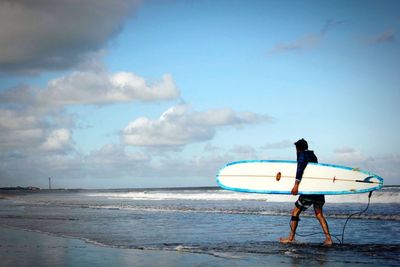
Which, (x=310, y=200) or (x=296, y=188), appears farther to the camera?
(x=310, y=200)

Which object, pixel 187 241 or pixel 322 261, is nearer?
pixel 322 261

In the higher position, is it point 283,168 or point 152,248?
point 283,168

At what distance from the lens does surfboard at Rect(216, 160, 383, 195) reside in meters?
8.63

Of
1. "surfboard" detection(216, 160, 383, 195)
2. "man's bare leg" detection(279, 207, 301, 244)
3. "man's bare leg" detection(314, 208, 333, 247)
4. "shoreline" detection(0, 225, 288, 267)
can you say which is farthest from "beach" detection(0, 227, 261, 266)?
"surfboard" detection(216, 160, 383, 195)

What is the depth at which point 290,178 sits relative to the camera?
30.2ft

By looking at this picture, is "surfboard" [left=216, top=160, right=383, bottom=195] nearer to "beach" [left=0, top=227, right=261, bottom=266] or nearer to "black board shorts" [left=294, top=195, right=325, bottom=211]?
"black board shorts" [left=294, top=195, right=325, bottom=211]

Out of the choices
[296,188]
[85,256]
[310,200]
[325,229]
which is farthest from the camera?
[310,200]

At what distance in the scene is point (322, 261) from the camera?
6.26 meters

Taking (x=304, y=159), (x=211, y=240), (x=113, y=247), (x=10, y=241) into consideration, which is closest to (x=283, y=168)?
(x=304, y=159)

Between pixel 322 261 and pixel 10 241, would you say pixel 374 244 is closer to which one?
pixel 322 261

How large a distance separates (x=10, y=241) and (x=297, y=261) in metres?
5.60

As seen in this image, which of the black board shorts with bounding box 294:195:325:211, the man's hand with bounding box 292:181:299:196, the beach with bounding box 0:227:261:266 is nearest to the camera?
the beach with bounding box 0:227:261:266

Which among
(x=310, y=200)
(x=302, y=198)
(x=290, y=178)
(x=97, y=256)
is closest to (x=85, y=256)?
(x=97, y=256)

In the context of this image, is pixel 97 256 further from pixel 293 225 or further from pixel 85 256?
pixel 293 225
